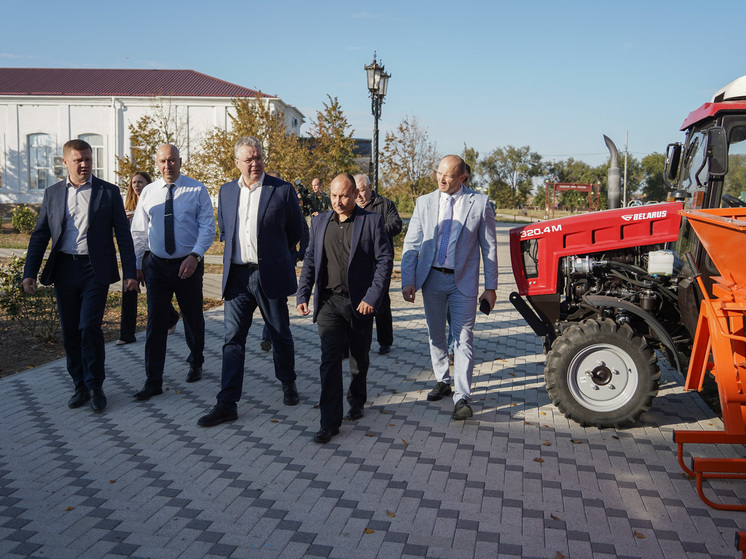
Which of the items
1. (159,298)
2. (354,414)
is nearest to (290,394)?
(354,414)

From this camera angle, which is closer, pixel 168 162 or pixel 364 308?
pixel 364 308

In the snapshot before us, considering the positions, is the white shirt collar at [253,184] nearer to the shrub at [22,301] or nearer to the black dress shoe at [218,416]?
the black dress shoe at [218,416]

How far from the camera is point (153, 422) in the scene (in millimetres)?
5324

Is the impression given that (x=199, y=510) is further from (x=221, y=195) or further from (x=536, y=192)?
(x=536, y=192)

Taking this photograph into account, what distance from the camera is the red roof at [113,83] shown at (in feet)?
119

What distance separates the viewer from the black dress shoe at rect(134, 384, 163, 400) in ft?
19.3

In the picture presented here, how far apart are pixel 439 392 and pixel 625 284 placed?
75.0 inches

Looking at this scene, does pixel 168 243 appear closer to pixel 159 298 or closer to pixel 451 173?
pixel 159 298

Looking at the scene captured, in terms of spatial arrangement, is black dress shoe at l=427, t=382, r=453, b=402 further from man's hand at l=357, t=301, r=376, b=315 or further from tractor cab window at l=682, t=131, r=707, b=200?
tractor cab window at l=682, t=131, r=707, b=200

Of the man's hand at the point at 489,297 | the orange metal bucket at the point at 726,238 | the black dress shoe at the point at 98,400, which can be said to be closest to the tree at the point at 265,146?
the black dress shoe at the point at 98,400

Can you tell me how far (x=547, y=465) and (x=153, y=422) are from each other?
124 inches

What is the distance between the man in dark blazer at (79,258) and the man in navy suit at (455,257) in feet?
8.70

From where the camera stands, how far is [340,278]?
5.11 m

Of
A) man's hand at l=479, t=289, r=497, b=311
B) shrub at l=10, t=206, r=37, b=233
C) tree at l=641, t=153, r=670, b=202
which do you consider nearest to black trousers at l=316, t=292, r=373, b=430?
man's hand at l=479, t=289, r=497, b=311
